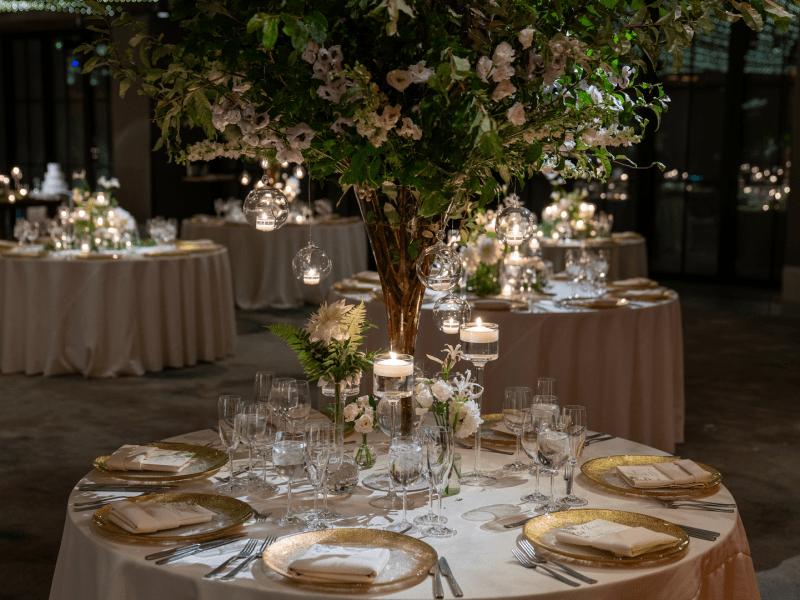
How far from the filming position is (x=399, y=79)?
5.65 ft

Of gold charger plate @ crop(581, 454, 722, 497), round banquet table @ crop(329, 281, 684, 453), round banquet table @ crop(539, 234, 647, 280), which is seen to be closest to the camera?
gold charger plate @ crop(581, 454, 722, 497)

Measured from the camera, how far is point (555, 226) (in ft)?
25.4

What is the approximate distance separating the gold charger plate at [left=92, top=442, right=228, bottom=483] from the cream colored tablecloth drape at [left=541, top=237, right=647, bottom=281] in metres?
5.55

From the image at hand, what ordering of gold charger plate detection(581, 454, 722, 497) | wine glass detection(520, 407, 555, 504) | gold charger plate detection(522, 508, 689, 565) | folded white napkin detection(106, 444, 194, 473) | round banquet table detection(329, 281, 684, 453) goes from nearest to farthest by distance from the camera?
1. gold charger plate detection(522, 508, 689, 565)
2. wine glass detection(520, 407, 555, 504)
3. gold charger plate detection(581, 454, 722, 497)
4. folded white napkin detection(106, 444, 194, 473)
5. round banquet table detection(329, 281, 684, 453)

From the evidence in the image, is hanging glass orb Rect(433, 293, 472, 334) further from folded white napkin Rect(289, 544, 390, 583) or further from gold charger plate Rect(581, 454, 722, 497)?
folded white napkin Rect(289, 544, 390, 583)

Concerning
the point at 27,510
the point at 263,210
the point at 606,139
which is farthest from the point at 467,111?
the point at 27,510

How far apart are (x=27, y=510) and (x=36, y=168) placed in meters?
12.2

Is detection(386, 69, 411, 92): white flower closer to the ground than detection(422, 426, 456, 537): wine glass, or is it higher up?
higher up

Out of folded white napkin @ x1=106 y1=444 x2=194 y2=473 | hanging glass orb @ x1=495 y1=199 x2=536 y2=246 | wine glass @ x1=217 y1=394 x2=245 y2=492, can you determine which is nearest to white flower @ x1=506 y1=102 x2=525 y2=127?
hanging glass orb @ x1=495 y1=199 x2=536 y2=246

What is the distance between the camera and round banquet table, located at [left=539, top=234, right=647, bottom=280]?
751 centimetres

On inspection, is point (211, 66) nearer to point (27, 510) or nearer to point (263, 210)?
point (263, 210)

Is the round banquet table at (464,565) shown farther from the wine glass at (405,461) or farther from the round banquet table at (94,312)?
the round banquet table at (94,312)

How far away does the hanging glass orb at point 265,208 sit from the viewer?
221 centimetres

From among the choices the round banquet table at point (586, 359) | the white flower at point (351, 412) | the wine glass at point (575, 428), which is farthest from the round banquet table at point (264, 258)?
the wine glass at point (575, 428)
